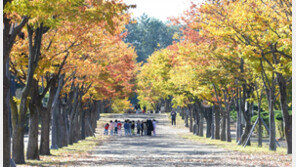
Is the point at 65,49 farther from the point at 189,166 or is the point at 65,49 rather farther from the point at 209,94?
the point at 209,94

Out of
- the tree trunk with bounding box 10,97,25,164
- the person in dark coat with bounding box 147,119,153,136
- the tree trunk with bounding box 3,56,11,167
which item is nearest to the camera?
the tree trunk with bounding box 3,56,11,167

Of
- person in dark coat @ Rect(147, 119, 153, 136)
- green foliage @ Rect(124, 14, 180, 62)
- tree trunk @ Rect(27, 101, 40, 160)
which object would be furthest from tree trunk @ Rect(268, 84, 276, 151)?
green foliage @ Rect(124, 14, 180, 62)

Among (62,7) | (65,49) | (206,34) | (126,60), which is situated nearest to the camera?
(62,7)

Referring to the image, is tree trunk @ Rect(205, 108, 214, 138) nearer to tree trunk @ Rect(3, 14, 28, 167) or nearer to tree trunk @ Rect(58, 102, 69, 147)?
tree trunk @ Rect(58, 102, 69, 147)

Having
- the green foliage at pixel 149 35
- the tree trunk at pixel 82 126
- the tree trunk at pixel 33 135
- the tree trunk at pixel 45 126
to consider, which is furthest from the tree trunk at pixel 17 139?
the green foliage at pixel 149 35

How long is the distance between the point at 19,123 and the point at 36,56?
314 cm

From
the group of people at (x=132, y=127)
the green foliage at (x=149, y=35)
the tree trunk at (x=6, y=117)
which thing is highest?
the green foliage at (x=149, y=35)

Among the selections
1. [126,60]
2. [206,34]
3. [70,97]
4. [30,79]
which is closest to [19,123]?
[30,79]

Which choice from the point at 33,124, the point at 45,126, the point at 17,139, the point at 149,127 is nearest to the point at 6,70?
the point at 17,139

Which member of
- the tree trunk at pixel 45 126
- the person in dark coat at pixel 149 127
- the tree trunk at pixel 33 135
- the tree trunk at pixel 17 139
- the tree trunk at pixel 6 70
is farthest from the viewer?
the person in dark coat at pixel 149 127

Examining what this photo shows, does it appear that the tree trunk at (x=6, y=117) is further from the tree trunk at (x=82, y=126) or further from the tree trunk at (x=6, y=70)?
the tree trunk at (x=82, y=126)

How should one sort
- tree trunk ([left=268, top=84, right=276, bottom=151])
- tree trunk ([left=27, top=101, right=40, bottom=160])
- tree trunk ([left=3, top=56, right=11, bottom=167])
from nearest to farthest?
tree trunk ([left=3, top=56, right=11, bottom=167]) → tree trunk ([left=27, top=101, right=40, bottom=160]) → tree trunk ([left=268, top=84, right=276, bottom=151])

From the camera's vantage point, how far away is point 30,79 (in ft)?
55.0

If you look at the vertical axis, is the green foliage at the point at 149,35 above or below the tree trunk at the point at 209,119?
above
